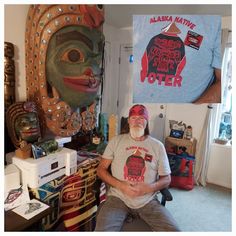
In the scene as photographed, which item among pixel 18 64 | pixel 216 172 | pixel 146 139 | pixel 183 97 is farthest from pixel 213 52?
pixel 216 172

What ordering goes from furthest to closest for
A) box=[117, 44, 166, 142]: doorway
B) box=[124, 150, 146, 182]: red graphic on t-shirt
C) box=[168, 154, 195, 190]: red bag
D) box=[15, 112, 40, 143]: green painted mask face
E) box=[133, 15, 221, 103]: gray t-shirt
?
box=[117, 44, 166, 142]: doorway, box=[168, 154, 195, 190]: red bag, box=[124, 150, 146, 182]: red graphic on t-shirt, box=[15, 112, 40, 143]: green painted mask face, box=[133, 15, 221, 103]: gray t-shirt

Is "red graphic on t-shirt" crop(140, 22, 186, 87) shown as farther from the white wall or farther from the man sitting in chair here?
the white wall

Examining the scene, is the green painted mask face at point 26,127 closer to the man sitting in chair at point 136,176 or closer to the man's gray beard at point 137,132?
the man sitting in chair at point 136,176

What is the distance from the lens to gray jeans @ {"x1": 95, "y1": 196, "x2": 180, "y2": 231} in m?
1.15

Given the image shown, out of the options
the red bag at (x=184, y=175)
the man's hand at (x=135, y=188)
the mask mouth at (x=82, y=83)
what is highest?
the mask mouth at (x=82, y=83)

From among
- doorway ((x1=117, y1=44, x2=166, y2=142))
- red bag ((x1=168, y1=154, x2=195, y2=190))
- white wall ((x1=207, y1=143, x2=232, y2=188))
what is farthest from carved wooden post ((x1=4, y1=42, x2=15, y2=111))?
white wall ((x1=207, y1=143, x2=232, y2=188))

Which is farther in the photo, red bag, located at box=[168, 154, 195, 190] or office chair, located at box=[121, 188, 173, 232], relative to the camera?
red bag, located at box=[168, 154, 195, 190]

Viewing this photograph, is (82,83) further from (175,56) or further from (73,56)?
(175,56)

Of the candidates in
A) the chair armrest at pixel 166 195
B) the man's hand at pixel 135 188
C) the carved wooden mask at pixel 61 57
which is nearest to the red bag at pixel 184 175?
the chair armrest at pixel 166 195

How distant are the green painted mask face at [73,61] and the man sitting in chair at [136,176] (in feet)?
1.18

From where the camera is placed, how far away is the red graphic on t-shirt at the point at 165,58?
0.83m

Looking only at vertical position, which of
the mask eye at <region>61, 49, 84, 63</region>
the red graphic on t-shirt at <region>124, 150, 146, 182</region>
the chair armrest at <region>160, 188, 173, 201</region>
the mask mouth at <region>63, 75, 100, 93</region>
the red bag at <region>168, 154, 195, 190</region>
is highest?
the mask eye at <region>61, 49, 84, 63</region>

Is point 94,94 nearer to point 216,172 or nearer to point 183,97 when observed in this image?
point 183,97

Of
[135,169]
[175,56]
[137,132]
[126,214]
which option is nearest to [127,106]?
[137,132]
